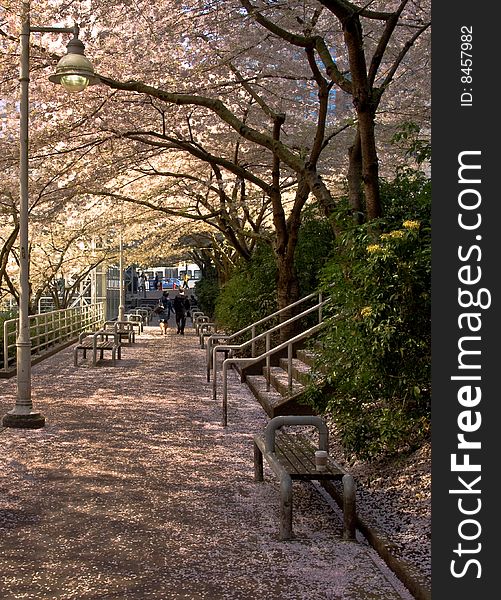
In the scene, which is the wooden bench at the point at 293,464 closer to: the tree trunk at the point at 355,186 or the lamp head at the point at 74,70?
the tree trunk at the point at 355,186

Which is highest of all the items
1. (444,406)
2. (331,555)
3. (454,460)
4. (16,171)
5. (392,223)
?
(16,171)

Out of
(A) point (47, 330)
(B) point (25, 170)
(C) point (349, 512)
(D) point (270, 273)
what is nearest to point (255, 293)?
(D) point (270, 273)

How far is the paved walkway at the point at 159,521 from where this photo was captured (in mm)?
5328

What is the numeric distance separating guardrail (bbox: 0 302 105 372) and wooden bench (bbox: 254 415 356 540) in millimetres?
10009

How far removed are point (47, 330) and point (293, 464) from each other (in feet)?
63.3

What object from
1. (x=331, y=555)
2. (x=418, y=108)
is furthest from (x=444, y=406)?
(x=418, y=108)

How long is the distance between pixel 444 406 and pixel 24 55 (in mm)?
9312

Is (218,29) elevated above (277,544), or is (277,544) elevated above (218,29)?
(218,29)

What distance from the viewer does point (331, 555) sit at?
5.94 metres

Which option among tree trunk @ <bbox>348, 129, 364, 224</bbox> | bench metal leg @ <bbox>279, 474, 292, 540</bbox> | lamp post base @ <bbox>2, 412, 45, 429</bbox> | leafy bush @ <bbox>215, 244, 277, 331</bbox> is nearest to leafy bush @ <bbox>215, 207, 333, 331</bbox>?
leafy bush @ <bbox>215, 244, 277, 331</bbox>

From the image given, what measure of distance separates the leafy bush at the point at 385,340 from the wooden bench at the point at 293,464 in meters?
0.49

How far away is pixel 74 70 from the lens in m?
11.3

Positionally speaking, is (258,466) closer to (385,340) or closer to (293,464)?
(293,464)

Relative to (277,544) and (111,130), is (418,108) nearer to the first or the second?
(111,130)
